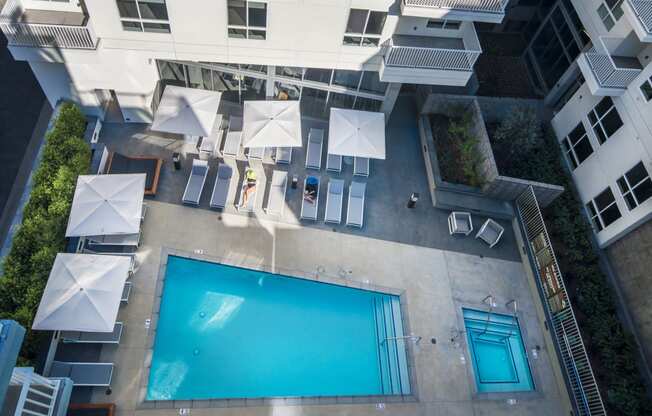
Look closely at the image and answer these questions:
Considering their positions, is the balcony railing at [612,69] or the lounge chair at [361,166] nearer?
the balcony railing at [612,69]

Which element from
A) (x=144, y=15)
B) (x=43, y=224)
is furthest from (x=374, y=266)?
(x=144, y=15)

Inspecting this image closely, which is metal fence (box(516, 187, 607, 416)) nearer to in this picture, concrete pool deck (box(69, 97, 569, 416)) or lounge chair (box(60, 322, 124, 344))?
concrete pool deck (box(69, 97, 569, 416))

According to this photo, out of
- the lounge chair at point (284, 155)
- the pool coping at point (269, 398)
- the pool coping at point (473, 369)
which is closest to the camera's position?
the pool coping at point (269, 398)

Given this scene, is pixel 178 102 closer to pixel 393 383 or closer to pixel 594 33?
pixel 393 383

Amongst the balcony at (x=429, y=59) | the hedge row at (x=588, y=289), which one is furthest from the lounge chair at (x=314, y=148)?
the hedge row at (x=588, y=289)

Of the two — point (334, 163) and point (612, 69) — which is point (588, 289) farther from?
point (334, 163)

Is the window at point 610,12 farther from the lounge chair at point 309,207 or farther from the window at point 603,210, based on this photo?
the lounge chair at point 309,207

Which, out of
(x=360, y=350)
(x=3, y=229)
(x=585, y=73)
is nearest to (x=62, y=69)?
Result: (x=3, y=229)
